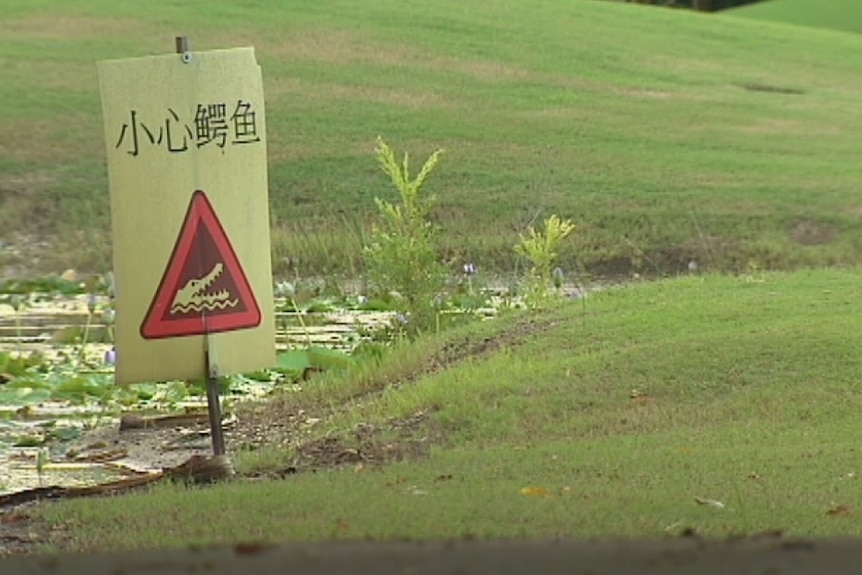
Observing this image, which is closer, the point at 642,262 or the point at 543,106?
the point at 642,262

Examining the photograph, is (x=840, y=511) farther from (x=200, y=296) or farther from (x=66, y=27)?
(x=66, y=27)

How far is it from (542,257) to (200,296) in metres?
3.64

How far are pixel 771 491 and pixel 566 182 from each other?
11.2 m

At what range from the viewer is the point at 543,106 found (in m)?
19.6

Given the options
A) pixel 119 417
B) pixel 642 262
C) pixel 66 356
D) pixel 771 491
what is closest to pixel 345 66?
pixel 642 262

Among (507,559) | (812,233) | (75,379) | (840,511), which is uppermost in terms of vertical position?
(507,559)

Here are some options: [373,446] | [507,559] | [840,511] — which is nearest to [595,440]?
A: [373,446]

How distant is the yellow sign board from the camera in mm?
6500

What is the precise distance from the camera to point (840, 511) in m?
5.50

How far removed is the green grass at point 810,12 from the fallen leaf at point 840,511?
2463 cm

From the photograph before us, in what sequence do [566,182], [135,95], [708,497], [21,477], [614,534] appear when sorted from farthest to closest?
[566,182] < [21,477] < [135,95] < [708,497] < [614,534]

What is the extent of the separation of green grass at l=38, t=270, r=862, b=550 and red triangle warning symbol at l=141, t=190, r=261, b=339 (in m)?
0.61

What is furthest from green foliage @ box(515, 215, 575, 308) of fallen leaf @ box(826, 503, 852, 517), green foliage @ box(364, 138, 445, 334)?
fallen leaf @ box(826, 503, 852, 517)

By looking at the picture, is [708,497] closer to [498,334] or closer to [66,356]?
[498,334]
